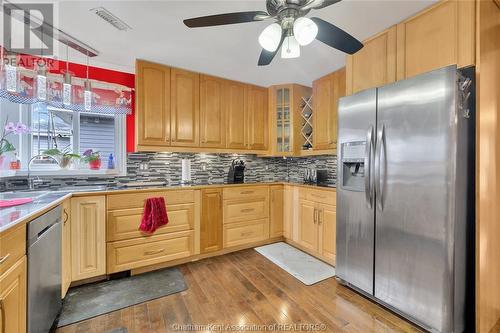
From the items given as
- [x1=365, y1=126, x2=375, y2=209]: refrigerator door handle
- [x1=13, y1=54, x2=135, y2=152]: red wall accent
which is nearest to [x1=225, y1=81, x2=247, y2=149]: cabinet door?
[x1=13, y1=54, x2=135, y2=152]: red wall accent

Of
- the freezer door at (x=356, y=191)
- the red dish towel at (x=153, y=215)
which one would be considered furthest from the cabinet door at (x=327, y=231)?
the red dish towel at (x=153, y=215)

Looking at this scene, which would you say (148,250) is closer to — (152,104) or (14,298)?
(14,298)

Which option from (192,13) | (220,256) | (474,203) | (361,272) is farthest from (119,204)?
(474,203)

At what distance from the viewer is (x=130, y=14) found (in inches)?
74.4

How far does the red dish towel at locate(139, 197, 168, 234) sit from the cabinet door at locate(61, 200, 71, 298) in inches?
24.4

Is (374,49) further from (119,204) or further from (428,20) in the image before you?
(119,204)

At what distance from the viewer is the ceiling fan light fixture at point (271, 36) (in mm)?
1380

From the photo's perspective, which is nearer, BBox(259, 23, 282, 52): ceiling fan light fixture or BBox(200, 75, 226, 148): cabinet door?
BBox(259, 23, 282, 52): ceiling fan light fixture

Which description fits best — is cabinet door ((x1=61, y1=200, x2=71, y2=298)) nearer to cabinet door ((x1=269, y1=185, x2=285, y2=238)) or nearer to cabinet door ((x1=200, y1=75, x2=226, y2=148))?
cabinet door ((x1=200, y1=75, x2=226, y2=148))

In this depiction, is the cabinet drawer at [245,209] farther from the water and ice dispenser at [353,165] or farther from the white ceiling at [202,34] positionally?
the white ceiling at [202,34]

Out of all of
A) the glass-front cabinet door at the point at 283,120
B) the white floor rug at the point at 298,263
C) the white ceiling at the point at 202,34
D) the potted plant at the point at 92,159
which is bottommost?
the white floor rug at the point at 298,263

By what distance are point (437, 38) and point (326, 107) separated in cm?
148

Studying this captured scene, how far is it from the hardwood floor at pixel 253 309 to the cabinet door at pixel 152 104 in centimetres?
166

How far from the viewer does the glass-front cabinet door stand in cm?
360
